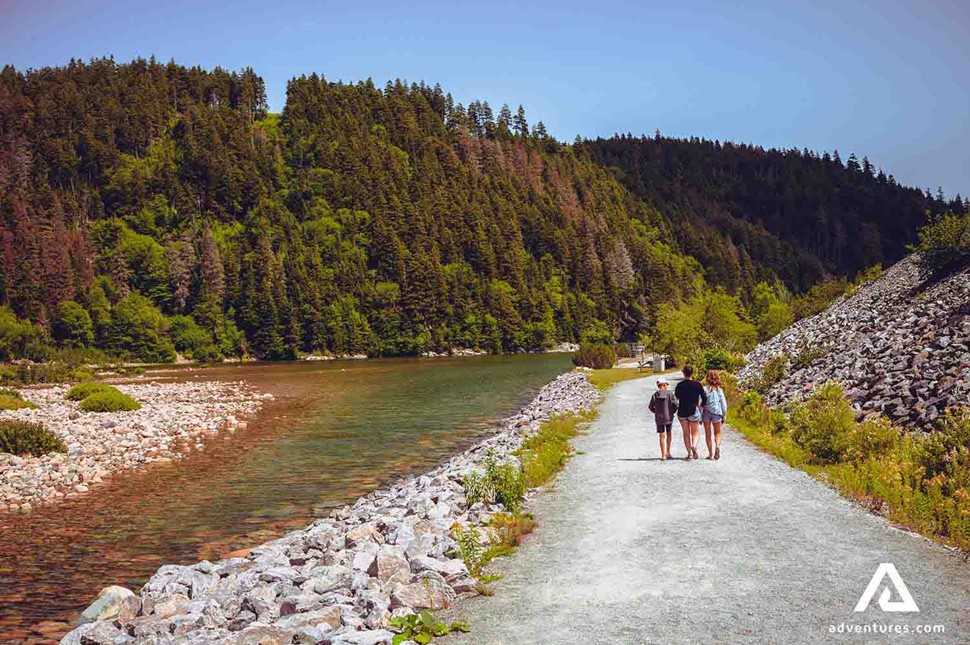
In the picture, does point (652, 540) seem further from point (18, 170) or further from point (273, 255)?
point (18, 170)

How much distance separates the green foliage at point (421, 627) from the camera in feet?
23.2

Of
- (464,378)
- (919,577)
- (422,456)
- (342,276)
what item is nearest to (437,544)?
(919,577)

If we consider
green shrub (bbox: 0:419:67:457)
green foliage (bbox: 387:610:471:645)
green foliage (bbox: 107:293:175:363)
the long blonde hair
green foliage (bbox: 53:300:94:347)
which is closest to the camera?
green foliage (bbox: 387:610:471:645)

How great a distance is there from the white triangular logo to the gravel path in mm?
96

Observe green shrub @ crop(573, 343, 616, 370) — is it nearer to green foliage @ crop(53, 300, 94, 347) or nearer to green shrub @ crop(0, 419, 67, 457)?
green shrub @ crop(0, 419, 67, 457)

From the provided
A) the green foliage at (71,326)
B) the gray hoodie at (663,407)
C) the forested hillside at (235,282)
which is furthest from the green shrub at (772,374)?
the green foliage at (71,326)

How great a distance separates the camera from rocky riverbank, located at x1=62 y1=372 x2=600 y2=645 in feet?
24.1

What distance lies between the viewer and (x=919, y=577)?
8438 mm

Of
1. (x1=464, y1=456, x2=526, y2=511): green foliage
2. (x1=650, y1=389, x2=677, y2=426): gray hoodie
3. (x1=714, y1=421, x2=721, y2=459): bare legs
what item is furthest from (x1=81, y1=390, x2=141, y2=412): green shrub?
(x1=714, y1=421, x2=721, y2=459): bare legs

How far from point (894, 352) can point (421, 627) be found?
21.6m

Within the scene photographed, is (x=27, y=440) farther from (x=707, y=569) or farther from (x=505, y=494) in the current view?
(x=707, y=569)

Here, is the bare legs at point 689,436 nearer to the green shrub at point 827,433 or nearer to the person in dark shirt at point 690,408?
the person in dark shirt at point 690,408

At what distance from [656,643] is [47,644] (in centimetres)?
847

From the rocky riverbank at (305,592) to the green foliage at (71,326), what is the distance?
138926mm
